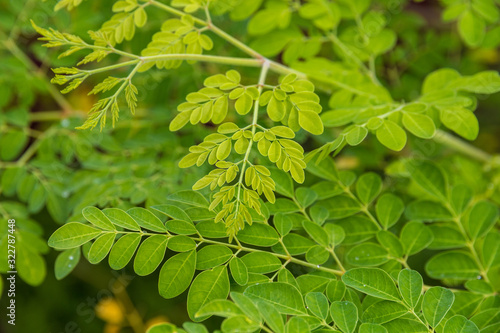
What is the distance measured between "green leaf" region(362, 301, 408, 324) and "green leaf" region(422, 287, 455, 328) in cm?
3

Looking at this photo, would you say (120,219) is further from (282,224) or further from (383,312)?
(383,312)

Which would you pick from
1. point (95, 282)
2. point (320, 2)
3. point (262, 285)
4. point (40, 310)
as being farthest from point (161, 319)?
point (320, 2)

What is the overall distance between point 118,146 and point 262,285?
0.62m

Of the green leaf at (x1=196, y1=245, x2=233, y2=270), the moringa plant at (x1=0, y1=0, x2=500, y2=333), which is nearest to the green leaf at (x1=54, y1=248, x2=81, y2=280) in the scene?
the moringa plant at (x1=0, y1=0, x2=500, y2=333)

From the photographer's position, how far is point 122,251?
74cm

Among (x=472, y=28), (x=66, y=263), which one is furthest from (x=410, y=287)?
(x=472, y=28)

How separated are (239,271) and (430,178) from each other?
0.47 meters

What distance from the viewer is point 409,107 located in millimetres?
907

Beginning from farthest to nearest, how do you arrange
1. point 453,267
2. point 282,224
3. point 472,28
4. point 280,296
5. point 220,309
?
1. point 472,28
2. point 453,267
3. point 282,224
4. point 280,296
5. point 220,309

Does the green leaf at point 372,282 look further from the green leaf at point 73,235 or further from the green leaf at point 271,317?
the green leaf at point 73,235

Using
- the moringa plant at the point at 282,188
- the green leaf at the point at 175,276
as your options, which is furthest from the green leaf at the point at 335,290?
the green leaf at the point at 175,276

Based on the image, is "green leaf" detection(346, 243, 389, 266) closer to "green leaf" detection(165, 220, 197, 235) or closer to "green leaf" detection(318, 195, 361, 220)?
"green leaf" detection(318, 195, 361, 220)

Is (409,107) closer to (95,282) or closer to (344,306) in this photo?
(344,306)

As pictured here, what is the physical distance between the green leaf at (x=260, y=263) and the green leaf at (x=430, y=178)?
38 centimetres
